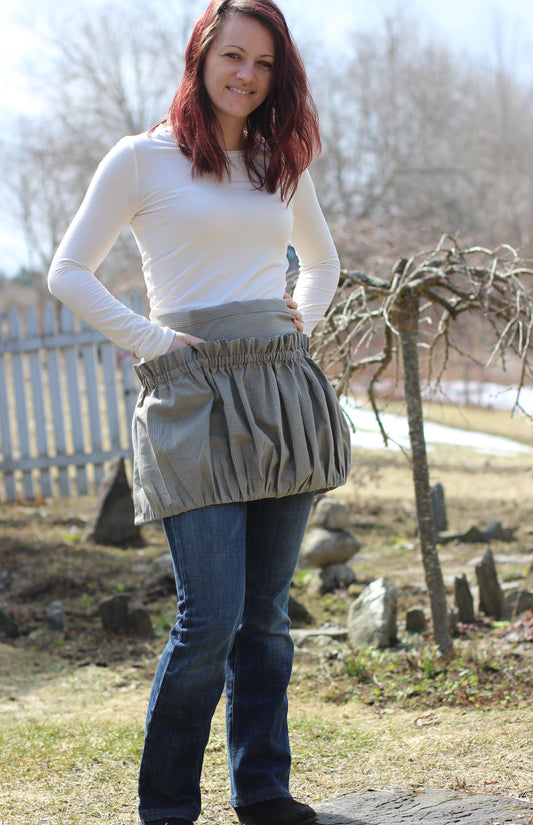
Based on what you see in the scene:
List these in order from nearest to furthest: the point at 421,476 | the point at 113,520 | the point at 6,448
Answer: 1. the point at 421,476
2. the point at 113,520
3. the point at 6,448

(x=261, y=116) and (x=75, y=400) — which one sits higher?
(x=261, y=116)

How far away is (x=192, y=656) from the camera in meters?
2.01

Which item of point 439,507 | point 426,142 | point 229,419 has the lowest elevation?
point 439,507

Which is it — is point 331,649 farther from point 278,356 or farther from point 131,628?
point 278,356

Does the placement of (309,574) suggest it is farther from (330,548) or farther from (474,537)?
(474,537)

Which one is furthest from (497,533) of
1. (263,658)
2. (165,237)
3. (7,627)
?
(165,237)

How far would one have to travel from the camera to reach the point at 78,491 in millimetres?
8914

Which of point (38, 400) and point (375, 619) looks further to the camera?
point (38, 400)

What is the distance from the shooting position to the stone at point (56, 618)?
4688mm

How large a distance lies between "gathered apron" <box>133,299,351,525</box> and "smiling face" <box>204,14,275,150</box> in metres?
0.51

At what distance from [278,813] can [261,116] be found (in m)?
1.80

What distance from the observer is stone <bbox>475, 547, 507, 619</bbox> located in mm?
4355

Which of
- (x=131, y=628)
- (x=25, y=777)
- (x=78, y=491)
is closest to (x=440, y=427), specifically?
(x=78, y=491)

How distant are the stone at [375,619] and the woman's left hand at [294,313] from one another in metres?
2.12
